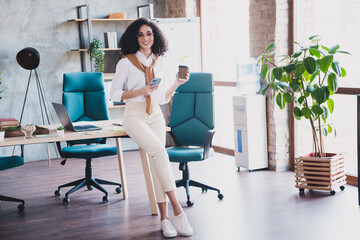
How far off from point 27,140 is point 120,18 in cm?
376

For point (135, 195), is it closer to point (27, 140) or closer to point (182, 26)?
point (27, 140)

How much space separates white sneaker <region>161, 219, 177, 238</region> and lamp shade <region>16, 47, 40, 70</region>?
368cm

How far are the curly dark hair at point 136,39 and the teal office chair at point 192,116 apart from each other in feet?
2.70

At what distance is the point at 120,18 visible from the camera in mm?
7355

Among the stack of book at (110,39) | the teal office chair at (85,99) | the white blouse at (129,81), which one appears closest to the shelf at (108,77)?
the stack of book at (110,39)

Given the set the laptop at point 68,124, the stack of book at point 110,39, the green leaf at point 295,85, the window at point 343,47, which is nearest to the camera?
the laptop at point 68,124

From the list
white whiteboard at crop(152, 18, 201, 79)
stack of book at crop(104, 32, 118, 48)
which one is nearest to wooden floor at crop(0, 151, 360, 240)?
white whiteboard at crop(152, 18, 201, 79)

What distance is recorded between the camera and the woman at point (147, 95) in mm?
3947

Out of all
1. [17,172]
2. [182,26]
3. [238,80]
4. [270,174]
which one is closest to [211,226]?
[270,174]

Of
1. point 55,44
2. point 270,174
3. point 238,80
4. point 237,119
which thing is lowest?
point 270,174

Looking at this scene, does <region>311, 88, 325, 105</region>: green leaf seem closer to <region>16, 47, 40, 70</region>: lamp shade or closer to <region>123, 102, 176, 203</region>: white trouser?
<region>123, 102, 176, 203</region>: white trouser

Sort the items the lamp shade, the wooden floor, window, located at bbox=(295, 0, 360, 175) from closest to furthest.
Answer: the wooden floor
window, located at bbox=(295, 0, 360, 175)
the lamp shade

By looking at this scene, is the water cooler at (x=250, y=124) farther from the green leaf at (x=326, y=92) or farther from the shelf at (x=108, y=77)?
the shelf at (x=108, y=77)

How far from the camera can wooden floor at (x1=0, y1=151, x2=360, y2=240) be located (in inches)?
155
